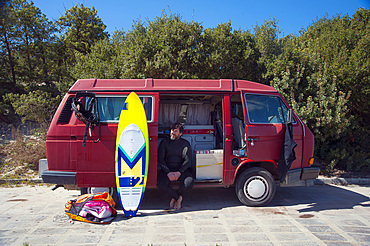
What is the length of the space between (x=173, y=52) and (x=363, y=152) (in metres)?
7.34

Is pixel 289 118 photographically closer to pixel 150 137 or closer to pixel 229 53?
pixel 150 137

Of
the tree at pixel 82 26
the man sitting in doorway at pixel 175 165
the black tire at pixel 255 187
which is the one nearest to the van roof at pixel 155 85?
the man sitting in doorway at pixel 175 165

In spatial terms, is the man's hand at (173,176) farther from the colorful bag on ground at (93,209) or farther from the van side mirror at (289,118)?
the van side mirror at (289,118)

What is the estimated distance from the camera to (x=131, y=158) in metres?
5.46

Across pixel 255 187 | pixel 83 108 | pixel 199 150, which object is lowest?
pixel 255 187

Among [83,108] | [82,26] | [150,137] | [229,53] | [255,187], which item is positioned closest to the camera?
[83,108]

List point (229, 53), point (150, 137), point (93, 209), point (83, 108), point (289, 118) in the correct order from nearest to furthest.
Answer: point (93, 209) < point (83, 108) < point (150, 137) < point (289, 118) < point (229, 53)

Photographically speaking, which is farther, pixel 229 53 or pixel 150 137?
pixel 229 53

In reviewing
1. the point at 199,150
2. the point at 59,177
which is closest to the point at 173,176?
the point at 199,150

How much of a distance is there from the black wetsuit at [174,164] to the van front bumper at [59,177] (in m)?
1.70

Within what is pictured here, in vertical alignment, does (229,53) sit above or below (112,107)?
above

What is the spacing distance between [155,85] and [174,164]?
1.73 meters

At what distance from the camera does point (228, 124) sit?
5.88 m

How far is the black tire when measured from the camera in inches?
235
